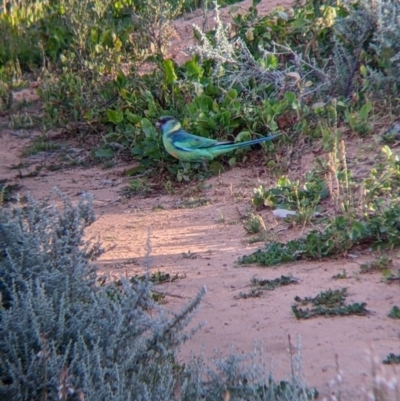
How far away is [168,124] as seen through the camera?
6.82 metres

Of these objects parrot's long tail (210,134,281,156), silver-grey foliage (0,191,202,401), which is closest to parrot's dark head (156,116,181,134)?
parrot's long tail (210,134,281,156)

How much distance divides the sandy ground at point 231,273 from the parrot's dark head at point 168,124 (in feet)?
1.72

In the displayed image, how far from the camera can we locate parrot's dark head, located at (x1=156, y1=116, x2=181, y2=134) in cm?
681

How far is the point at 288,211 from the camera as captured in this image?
5465 mm

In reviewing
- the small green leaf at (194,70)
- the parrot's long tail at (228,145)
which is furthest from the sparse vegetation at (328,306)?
the small green leaf at (194,70)

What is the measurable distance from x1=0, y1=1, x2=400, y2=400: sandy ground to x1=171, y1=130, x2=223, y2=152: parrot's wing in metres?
0.27

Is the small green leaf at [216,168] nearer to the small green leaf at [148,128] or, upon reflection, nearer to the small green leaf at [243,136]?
the small green leaf at [243,136]

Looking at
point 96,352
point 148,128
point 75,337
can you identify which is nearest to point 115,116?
point 148,128

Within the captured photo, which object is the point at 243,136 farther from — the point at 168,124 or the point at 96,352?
the point at 96,352

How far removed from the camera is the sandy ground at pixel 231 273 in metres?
3.66

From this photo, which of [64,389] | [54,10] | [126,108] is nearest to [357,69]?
[126,108]

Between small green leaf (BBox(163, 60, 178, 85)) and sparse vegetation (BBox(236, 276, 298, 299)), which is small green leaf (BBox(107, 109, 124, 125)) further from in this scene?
sparse vegetation (BBox(236, 276, 298, 299))

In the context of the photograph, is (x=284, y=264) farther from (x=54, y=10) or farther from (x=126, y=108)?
(x=54, y=10)

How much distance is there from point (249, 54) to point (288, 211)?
2.28 meters
